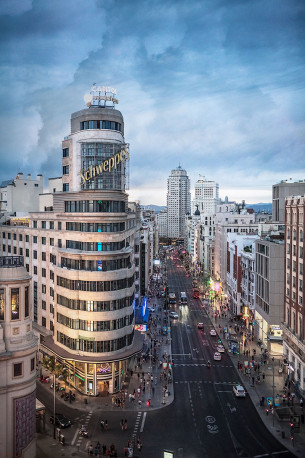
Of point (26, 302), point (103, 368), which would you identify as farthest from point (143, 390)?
point (26, 302)

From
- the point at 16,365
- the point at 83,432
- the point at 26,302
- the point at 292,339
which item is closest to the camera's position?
the point at 16,365

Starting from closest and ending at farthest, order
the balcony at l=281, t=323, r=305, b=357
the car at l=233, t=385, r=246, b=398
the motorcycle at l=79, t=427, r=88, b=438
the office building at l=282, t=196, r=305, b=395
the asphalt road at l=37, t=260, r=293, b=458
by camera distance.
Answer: the asphalt road at l=37, t=260, r=293, b=458
the motorcycle at l=79, t=427, r=88, b=438
the car at l=233, t=385, r=246, b=398
the balcony at l=281, t=323, r=305, b=357
the office building at l=282, t=196, r=305, b=395

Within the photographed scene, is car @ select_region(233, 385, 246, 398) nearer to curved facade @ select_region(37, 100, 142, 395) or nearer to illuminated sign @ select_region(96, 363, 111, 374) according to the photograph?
curved facade @ select_region(37, 100, 142, 395)

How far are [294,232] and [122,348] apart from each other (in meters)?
34.2

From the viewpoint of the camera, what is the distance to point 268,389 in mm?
64438

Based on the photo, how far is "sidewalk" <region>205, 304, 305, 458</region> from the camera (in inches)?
1918

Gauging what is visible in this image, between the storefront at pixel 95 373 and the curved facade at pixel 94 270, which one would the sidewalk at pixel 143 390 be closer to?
the storefront at pixel 95 373

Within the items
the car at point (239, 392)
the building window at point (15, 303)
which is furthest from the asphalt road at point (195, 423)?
the building window at point (15, 303)

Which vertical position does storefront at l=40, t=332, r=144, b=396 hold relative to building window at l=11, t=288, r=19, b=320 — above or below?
below

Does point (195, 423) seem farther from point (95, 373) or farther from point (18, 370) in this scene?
point (18, 370)

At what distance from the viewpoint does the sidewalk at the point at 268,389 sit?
48.7 metres

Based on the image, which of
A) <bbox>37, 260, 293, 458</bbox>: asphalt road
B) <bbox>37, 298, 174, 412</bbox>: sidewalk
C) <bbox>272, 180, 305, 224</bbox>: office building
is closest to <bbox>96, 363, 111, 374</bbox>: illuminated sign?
<bbox>37, 298, 174, 412</bbox>: sidewalk

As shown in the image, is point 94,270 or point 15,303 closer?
point 15,303

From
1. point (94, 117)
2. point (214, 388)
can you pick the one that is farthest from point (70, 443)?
point (94, 117)
